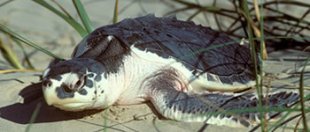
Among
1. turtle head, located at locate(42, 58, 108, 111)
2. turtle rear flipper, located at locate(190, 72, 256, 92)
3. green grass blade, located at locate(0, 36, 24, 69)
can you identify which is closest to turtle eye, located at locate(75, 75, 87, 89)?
turtle head, located at locate(42, 58, 108, 111)

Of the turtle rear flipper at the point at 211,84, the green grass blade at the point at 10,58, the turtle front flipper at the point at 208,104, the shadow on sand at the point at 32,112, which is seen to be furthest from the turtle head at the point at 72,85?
the green grass blade at the point at 10,58

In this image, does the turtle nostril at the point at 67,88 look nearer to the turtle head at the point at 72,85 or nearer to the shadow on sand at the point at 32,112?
the turtle head at the point at 72,85

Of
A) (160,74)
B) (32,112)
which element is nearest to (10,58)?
(32,112)

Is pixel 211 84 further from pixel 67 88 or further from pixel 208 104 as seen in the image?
pixel 67 88

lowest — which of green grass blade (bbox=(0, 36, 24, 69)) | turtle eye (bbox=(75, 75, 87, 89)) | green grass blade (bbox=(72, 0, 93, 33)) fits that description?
turtle eye (bbox=(75, 75, 87, 89))

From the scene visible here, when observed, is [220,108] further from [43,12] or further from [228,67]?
[43,12]

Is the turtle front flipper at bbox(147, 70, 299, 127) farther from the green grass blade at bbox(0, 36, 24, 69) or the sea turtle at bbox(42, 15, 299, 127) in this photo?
the green grass blade at bbox(0, 36, 24, 69)
